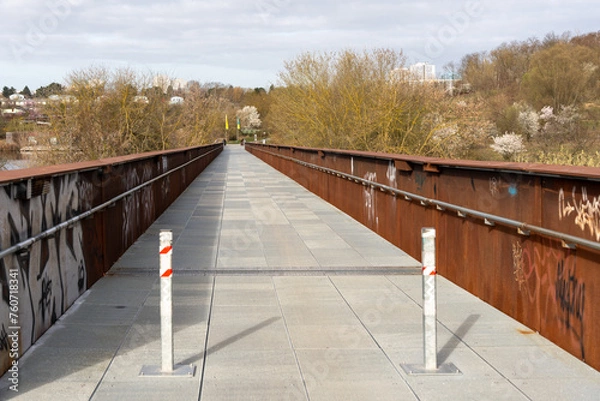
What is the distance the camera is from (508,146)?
45.1m

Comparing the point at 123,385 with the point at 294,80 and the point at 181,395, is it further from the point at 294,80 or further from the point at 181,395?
the point at 294,80

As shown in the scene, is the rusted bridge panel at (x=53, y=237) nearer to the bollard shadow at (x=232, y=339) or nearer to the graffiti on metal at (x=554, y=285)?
the bollard shadow at (x=232, y=339)

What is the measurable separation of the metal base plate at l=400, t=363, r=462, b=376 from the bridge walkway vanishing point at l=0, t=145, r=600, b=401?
5cm

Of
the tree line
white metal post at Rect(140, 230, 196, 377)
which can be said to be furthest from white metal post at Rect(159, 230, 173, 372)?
the tree line

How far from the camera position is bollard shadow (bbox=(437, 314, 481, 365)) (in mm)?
5508

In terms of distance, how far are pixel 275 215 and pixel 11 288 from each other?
10748 millimetres

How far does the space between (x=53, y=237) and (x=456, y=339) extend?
3.70 meters

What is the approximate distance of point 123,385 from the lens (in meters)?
4.76

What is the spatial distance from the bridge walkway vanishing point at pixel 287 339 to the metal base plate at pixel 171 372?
0.20 ft

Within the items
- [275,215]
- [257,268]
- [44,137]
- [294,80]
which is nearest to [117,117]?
[44,137]

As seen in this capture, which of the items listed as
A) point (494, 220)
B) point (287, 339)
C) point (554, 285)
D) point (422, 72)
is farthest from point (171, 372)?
point (422, 72)

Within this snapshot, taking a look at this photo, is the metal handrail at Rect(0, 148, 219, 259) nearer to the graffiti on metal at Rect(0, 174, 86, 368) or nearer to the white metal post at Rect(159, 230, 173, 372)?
the graffiti on metal at Rect(0, 174, 86, 368)

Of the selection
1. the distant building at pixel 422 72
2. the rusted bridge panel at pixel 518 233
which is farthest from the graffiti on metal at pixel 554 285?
the distant building at pixel 422 72

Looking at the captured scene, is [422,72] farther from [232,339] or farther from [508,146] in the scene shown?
[232,339]
